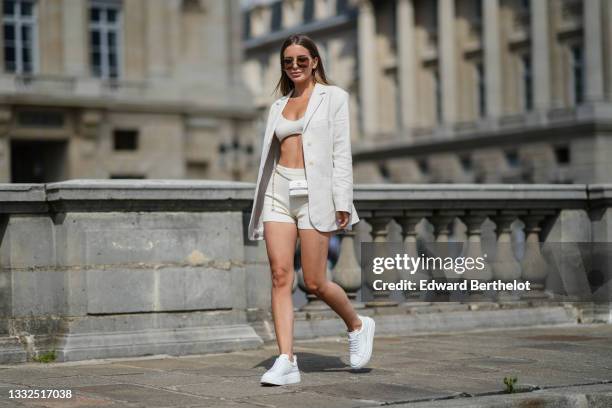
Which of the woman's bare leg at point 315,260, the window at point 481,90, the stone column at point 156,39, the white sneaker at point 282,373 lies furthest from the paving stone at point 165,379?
the window at point 481,90

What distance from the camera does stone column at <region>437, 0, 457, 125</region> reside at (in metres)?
68.3

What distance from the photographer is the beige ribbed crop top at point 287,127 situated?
7996 mm

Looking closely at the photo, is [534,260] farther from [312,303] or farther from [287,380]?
[287,380]

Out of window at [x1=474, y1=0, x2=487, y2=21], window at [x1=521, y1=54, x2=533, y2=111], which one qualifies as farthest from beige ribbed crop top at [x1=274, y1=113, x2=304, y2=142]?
window at [x1=474, y1=0, x2=487, y2=21]

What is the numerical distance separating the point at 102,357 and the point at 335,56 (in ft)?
234

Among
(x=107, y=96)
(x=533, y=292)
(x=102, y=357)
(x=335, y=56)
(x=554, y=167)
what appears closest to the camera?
(x=102, y=357)

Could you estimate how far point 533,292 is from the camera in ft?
39.6

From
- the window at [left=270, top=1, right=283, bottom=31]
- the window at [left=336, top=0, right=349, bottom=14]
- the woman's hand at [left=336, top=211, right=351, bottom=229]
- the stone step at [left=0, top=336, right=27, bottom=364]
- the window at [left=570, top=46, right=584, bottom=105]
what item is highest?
the window at [left=270, top=1, right=283, bottom=31]

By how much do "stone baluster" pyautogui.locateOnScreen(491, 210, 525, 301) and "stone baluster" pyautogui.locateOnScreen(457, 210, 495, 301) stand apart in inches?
2.7

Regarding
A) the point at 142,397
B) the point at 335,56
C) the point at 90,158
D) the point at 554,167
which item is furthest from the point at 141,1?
the point at 142,397

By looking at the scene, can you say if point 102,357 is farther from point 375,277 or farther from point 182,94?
point 182,94

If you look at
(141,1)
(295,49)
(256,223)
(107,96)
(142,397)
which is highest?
(141,1)

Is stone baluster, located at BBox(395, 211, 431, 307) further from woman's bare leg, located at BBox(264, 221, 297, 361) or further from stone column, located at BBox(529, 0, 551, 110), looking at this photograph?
stone column, located at BBox(529, 0, 551, 110)

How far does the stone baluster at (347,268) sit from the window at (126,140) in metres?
35.0
